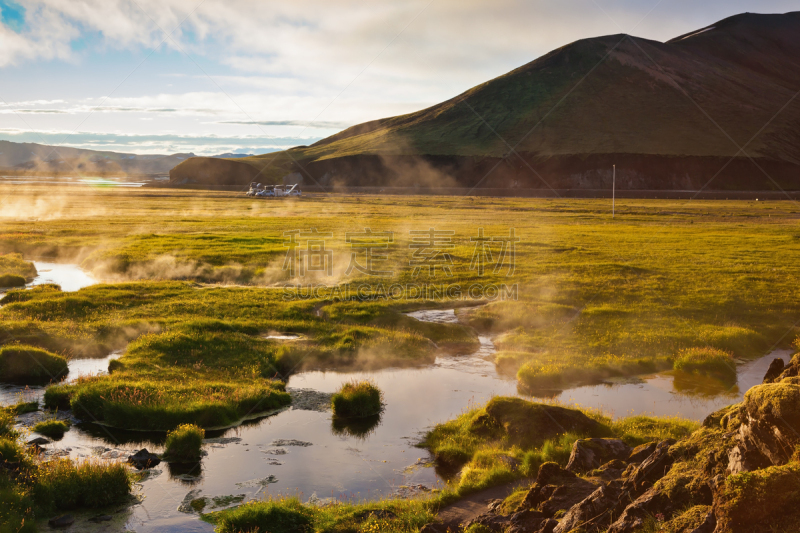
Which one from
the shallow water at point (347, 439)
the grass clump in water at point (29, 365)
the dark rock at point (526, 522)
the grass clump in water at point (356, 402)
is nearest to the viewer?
the dark rock at point (526, 522)

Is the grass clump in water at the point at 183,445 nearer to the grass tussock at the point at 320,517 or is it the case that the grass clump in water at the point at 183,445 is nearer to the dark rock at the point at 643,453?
the grass tussock at the point at 320,517

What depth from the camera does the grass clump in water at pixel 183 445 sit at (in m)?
15.2

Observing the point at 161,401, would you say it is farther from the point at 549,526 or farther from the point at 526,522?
the point at 549,526

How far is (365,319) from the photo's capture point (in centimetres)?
2959

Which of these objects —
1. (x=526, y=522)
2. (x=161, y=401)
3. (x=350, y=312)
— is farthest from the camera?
(x=350, y=312)

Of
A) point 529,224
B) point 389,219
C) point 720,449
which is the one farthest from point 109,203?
point 720,449

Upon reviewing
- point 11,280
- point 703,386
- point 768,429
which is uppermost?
point 768,429

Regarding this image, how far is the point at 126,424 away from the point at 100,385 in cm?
241

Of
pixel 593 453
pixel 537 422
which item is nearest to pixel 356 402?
pixel 537 422

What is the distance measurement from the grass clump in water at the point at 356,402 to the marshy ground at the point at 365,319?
0.60m

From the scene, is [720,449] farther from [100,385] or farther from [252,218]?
[252,218]

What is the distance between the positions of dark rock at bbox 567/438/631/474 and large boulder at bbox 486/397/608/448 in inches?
102

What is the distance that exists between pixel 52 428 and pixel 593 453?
15533mm

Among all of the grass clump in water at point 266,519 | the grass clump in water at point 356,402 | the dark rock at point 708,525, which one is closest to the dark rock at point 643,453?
the dark rock at point 708,525
